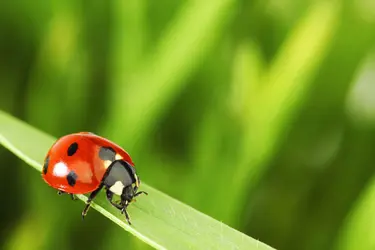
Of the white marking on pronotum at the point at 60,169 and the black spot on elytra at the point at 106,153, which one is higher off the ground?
the black spot on elytra at the point at 106,153

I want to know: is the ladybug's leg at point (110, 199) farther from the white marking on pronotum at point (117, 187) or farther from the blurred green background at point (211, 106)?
the blurred green background at point (211, 106)

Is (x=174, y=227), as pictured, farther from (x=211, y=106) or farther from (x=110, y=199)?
(x=211, y=106)

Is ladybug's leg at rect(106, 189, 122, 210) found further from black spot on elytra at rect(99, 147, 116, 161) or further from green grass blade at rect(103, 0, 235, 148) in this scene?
green grass blade at rect(103, 0, 235, 148)

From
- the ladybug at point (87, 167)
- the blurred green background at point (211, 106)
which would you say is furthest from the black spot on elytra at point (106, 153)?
the blurred green background at point (211, 106)

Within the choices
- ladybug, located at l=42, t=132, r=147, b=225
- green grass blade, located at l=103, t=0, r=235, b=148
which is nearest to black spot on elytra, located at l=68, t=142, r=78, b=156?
ladybug, located at l=42, t=132, r=147, b=225

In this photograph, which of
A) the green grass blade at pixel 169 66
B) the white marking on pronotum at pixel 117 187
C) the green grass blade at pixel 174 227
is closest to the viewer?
Result: the green grass blade at pixel 174 227

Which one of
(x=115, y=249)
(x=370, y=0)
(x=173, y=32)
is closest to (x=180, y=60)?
(x=173, y=32)

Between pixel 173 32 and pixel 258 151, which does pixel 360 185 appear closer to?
pixel 258 151

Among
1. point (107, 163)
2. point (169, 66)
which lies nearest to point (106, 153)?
point (107, 163)
